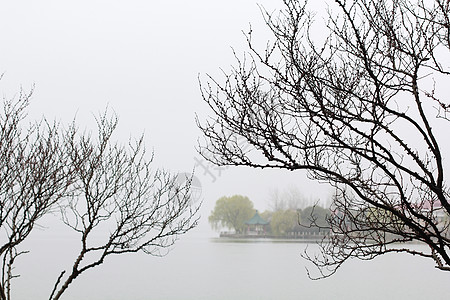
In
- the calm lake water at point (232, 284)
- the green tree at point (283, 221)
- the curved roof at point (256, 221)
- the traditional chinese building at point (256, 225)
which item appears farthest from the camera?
the traditional chinese building at point (256, 225)

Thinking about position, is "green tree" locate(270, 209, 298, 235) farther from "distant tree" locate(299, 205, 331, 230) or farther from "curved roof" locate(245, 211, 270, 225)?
"distant tree" locate(299, 205, 331, 230)

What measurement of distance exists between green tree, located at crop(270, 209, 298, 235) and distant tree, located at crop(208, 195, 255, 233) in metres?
3.49

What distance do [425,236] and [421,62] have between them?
939 mm

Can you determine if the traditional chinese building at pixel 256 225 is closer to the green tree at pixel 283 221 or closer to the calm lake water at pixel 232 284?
the green tree at pixel 283 221

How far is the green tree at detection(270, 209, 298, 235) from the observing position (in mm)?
48500

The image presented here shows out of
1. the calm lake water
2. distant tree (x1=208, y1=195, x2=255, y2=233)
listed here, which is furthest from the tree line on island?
the calm lake water

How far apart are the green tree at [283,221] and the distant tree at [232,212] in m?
3.49

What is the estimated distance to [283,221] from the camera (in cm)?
5003

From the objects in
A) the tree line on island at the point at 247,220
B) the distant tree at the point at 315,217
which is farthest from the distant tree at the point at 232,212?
the distant tree at the point at 315,217

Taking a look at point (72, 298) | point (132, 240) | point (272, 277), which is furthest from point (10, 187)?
point (272, 277)

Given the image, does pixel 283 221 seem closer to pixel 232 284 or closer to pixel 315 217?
pixel 232 284

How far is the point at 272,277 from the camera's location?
20703mm

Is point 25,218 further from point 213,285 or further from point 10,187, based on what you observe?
point 213,285

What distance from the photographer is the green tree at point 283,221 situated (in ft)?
159
